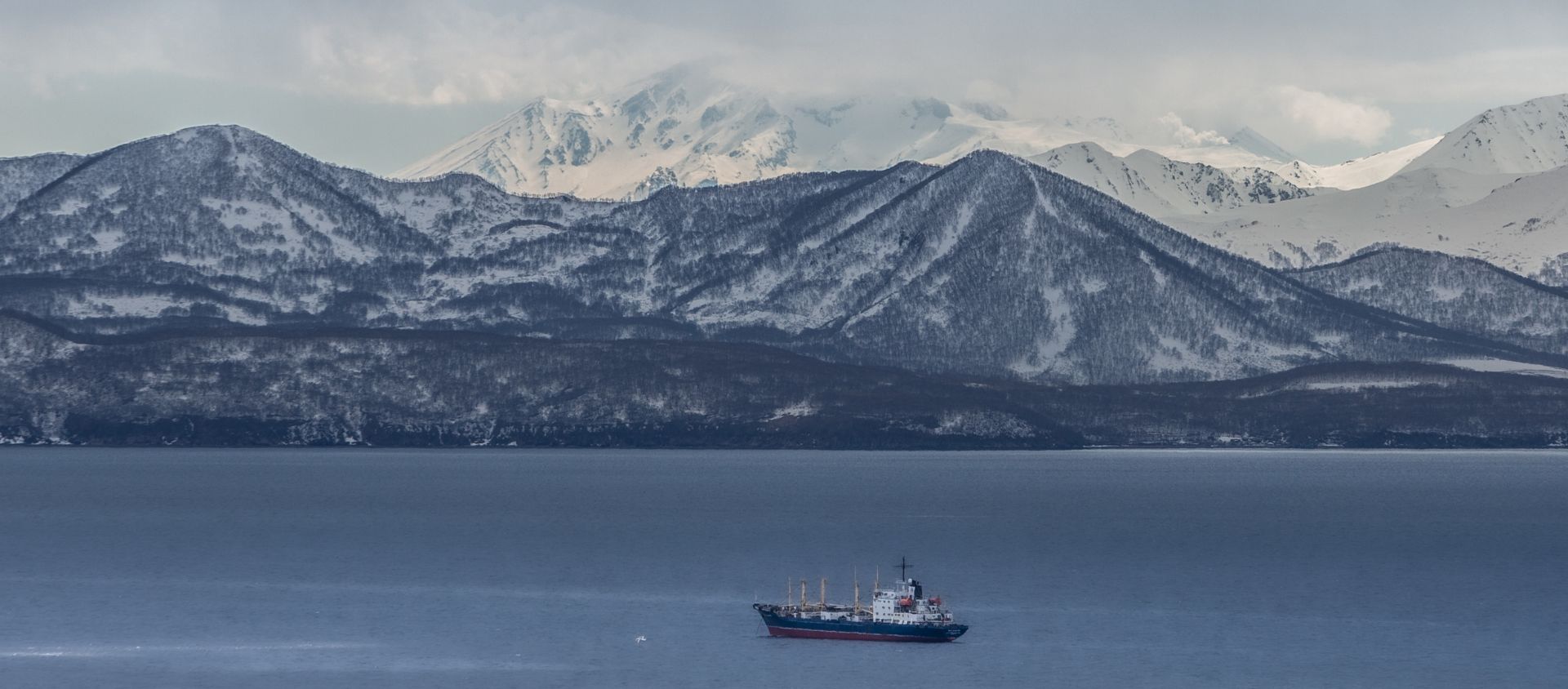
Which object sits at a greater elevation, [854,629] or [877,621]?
[877,621]

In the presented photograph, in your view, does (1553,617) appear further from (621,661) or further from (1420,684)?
(621,661)

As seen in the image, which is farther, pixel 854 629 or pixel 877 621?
pixel 854 629

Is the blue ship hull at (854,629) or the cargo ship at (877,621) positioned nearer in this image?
the blue ship hull at (854,629)

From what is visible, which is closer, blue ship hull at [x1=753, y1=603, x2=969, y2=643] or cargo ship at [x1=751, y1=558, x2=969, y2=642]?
blue ship hull at [x1=753, y1=603, x2=969, y2=643]

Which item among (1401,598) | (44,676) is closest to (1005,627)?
(1401,598)
